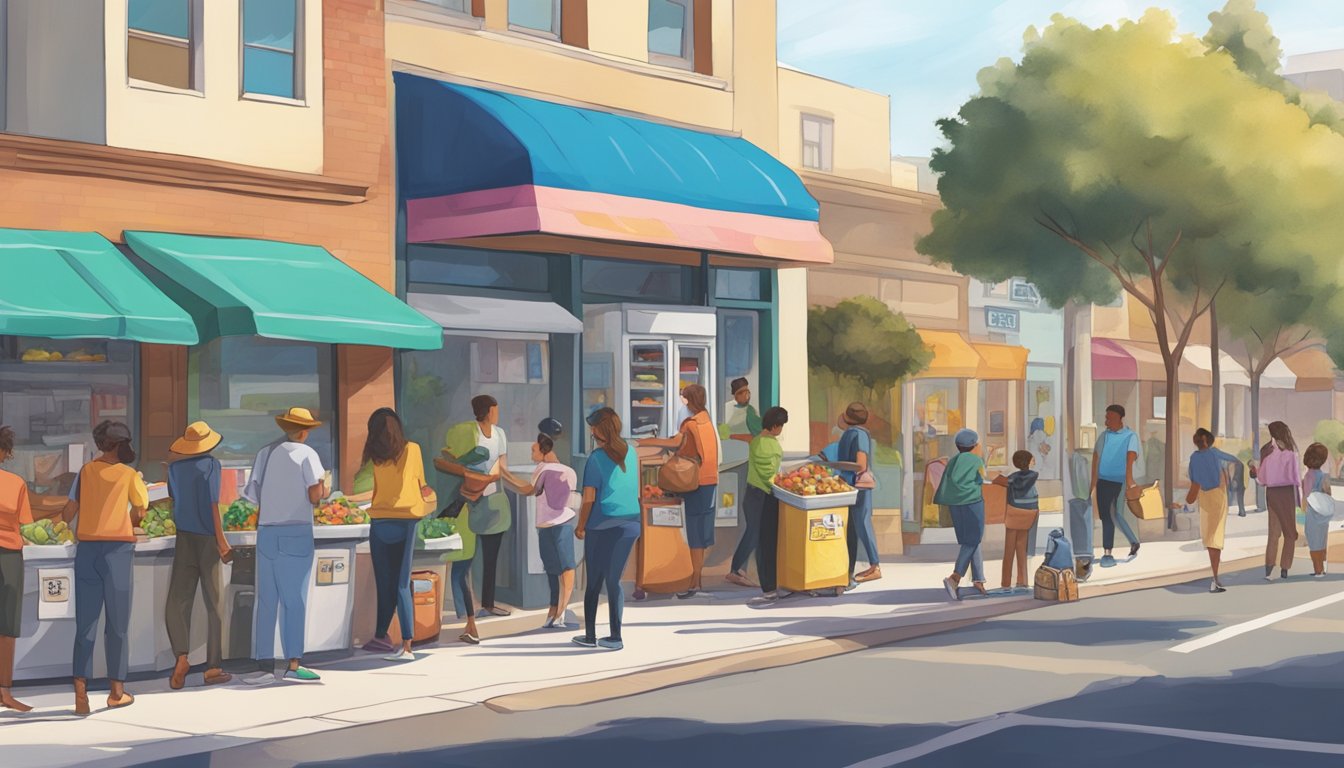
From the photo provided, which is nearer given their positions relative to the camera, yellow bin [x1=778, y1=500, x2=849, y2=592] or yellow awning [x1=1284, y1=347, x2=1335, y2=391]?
yellow bin [x1=778, y1=500, x2=849, y2=592]

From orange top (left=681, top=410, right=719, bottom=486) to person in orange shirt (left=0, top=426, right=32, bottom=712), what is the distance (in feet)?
23.4

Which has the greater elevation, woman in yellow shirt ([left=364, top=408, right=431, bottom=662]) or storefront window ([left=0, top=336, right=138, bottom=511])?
storefront window ([left=0, top=336, right=138, bottom=511])

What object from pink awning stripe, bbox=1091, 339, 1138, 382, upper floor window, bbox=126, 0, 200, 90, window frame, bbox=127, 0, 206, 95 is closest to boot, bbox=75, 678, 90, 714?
upper floor window, bbox=126, 0, 200, 90

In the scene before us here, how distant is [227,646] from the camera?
41.9 ft

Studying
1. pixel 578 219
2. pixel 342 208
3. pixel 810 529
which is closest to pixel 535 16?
pixel 578 219

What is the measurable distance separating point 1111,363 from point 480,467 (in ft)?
105

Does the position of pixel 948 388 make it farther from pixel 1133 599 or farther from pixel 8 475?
pixel 8 475

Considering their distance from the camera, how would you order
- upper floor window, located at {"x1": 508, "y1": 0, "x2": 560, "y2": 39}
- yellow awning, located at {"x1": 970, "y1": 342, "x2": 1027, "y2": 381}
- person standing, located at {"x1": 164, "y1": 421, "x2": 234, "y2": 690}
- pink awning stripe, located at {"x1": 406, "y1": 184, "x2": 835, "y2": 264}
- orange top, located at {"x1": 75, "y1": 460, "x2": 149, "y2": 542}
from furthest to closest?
yellow awning, located at {"x1": 970, "y1": 342, "x2": 1027, "y2": 381}
upper floor window, located at {"x1": 508, "y1": 0, "x2": 560, "y2": 39}
pink awning stripe, located at {"x1": 406, "y1": 184, "x2": 835, "y2": 264}
person standing, located at {"x1": 164, "y1": 421, "x2": 234, "y2": 690}
orange top, located at {"x1": 75, "y1": 460, "x2": 149, "y2": 542}

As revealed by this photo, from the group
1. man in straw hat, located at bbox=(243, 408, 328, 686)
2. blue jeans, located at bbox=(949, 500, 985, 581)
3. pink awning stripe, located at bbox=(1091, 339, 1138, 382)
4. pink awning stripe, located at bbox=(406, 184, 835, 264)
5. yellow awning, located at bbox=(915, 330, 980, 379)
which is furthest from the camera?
pink awning stripe, located at bbox=(1091, 339, 1138, 382)

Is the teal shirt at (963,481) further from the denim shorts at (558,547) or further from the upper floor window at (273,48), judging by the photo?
the upper floor window at (273,48)

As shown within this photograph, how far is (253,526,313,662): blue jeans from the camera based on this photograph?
12359 mm

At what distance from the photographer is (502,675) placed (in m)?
12.6

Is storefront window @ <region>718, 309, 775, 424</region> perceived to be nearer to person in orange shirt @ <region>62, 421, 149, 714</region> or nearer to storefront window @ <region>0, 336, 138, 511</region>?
storefront window @ <region>0, 336, 138, 511</region>

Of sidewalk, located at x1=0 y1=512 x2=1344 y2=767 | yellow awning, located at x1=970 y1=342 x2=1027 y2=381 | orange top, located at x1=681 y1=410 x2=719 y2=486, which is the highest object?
yellow awning, located at x1=970 y1=342 x2=1027 y2=381
